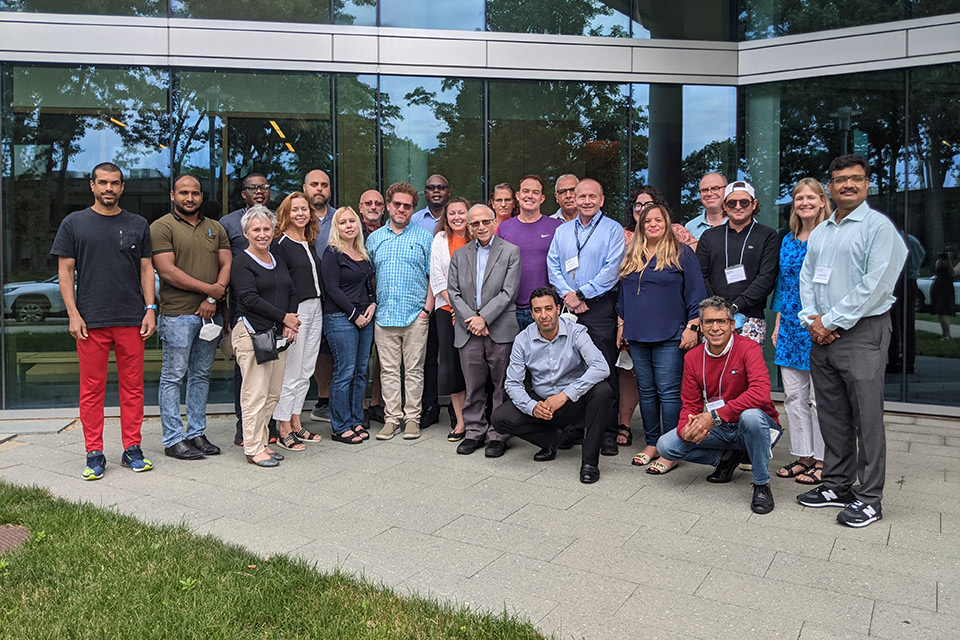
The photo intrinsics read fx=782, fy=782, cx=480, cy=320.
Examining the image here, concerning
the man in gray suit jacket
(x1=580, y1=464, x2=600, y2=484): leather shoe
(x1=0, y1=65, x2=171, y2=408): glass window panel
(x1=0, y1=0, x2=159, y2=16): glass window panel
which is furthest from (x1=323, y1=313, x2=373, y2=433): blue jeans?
(x1=0, y1=0, x2=159, y2=16): glass window panel

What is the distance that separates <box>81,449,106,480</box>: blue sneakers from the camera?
5609 mm

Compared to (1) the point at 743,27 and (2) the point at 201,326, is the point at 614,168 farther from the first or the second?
(2) the point at 201,326

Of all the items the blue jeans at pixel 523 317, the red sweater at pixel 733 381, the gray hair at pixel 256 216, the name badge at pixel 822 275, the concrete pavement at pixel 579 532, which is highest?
the gray hair at pixel 256 216

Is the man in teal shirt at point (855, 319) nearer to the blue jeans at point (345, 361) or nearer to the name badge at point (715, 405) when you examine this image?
the name badge at point (715, 405)

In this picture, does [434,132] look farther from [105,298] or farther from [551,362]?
[105,298]

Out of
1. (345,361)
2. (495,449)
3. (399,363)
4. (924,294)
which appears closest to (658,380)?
(495,449)

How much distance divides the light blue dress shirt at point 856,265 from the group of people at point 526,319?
12 mm

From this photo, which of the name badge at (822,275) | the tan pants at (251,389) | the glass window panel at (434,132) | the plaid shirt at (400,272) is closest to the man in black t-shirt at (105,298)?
the tan pants at (251,389)

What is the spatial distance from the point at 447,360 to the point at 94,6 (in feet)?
17.1

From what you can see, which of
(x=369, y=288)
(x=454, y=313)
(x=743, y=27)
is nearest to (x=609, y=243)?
(x=454, y=313)

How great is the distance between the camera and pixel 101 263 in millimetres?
5535

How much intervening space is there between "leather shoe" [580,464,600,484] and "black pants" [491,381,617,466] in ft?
0.12

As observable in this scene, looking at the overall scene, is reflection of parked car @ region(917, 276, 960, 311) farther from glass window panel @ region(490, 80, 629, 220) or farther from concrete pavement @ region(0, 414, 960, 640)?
glass window panel @ region(490, 80, 629, 220)

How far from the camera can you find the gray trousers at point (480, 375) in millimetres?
6449
